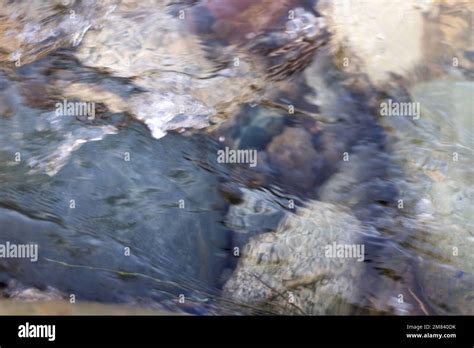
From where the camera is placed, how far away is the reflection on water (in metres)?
3.58

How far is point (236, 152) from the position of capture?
12.9 ft

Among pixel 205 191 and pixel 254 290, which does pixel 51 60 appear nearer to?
pixel 205 191

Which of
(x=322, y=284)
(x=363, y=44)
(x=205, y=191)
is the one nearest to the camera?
(x=322, y=284)

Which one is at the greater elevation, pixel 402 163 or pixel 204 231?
pixel 402 163

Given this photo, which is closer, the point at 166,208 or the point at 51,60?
the point at 166,208

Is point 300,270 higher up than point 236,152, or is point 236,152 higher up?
point 236,152

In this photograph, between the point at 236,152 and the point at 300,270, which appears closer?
the point at 300,270

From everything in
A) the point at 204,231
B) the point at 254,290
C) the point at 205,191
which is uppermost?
the point at 205,191

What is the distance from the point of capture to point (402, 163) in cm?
384

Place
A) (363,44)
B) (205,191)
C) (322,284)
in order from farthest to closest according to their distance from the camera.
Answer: (363,44), (205,191), (322,284)

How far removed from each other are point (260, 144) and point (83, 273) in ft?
4.18

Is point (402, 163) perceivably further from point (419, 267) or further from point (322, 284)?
point (322, 284)

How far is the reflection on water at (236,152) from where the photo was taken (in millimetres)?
3584

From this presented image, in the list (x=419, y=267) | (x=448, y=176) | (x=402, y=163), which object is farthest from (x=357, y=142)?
(x=419, y=267)
